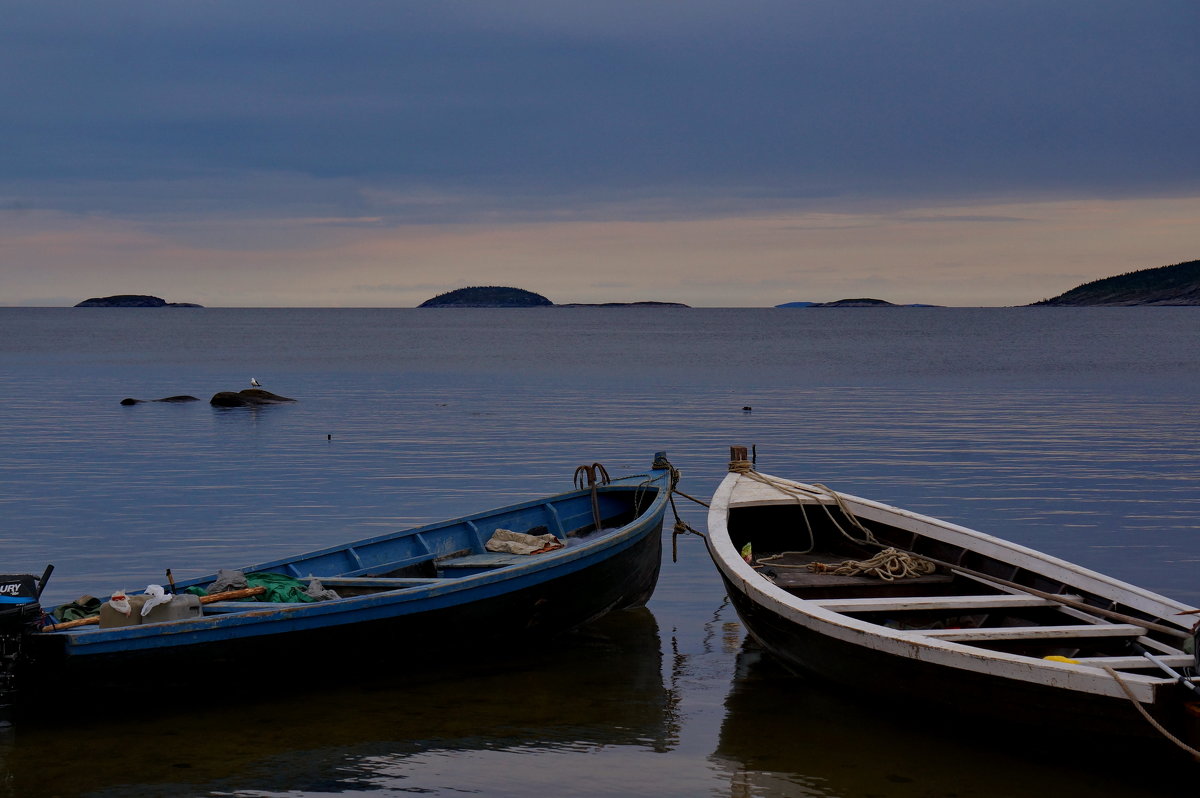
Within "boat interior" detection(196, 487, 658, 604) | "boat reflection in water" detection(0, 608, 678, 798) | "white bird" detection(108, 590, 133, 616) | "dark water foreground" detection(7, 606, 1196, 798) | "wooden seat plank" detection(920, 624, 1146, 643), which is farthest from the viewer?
"boat interior" detection(196, 487, 658, 604)

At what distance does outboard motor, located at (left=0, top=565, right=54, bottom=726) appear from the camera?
8359 millimetres

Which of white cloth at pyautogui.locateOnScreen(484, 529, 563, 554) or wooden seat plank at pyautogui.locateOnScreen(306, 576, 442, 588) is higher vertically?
white cloth at pyautogui.locateOnScreen(484, 529, 563, 554)

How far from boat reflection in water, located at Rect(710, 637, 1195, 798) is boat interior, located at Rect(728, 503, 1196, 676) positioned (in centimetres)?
72

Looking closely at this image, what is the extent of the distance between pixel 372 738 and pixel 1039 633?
5.34 m

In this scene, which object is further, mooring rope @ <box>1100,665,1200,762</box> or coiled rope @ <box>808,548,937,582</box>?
coiled rope @ <box>808,548,937,582</box>

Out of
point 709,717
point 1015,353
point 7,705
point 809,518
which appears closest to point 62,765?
point 7,705

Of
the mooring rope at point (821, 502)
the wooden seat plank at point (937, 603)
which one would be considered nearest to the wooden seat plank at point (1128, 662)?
the wooden seat plank at point (937, 603)

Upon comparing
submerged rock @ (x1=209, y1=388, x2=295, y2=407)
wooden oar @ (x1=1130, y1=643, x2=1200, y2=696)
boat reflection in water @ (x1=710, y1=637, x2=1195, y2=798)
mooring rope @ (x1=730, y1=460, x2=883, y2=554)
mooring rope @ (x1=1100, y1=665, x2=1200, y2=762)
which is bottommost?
boat reflection in water @ (x1=710, y1=637, x2=1195, y2=798)

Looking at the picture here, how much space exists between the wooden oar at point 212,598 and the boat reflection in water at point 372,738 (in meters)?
0.81

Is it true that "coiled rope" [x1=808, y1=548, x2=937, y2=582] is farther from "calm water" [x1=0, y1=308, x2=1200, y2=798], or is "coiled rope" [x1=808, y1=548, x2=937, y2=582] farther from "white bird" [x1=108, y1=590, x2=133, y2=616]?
"white bird" [x1=108, y1=590, x2=133, y2=616]

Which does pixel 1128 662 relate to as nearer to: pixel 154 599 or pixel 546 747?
pixel 546 747

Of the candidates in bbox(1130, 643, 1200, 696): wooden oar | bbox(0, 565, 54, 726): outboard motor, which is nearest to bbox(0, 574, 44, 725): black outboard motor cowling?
bbox(0, 565, 54, 726): outboard motor

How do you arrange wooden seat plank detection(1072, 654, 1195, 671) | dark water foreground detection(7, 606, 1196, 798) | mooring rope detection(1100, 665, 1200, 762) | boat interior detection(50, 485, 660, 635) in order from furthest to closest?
boat interior detection(50, 485, 660, 635) < dark water foreground detection(7, 606, 1196, 798) < wooden seat plank detection(1072, 654, 1195, 671) < mooring rope detection(1100, 665, 1200, 762)

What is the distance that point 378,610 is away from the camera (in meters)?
9.77
